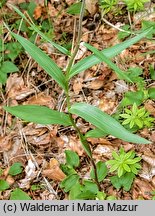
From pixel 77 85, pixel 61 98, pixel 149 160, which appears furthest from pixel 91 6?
pixel 149 160

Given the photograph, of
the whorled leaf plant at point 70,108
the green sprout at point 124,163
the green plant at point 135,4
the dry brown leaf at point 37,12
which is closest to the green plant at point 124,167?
the green sprout at point 124,163

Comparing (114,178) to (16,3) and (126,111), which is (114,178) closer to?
(126,111)

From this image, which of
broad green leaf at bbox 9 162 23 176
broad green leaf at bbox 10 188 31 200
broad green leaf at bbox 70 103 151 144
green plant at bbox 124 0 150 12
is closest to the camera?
broad green leaf at bbox 70 103 151 144

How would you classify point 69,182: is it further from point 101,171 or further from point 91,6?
point 91,6

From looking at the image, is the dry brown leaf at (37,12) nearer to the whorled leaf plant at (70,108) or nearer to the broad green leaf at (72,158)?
Result: the broad green leaf at (72,158)

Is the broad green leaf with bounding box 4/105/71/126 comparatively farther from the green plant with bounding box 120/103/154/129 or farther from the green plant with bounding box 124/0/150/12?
the green plant with bounding box 124/0/150/12

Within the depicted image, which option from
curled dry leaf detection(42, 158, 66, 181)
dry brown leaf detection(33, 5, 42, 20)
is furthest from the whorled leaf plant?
dry brown leaf detection(33, 5, 42, 20)
